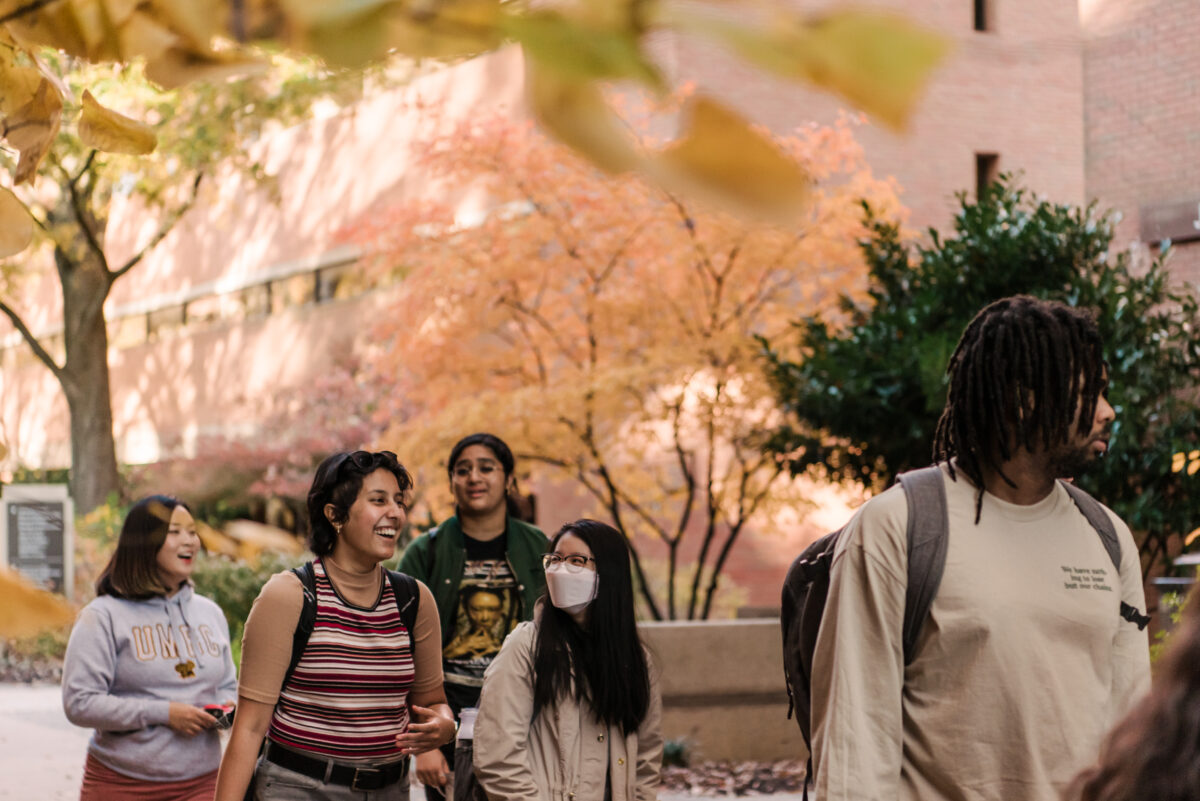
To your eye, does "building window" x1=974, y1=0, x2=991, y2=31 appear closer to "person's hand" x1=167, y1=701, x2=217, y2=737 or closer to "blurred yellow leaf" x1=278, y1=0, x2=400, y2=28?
"person's hand" x1=167, y1=701, x2=217, y2=737

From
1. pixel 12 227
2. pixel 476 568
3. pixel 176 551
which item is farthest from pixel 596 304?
pixel 12 227

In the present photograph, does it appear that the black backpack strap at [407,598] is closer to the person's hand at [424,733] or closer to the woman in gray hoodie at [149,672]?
the person's hand at [424,733]

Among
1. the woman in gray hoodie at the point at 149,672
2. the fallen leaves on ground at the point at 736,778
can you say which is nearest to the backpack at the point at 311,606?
the woman in gray hoodie at the point at 149,672

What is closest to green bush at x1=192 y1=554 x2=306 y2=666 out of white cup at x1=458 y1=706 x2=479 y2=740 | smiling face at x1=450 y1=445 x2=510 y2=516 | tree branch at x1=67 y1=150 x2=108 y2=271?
tree branch at x1=67 y1=150 x2=108 y2=271

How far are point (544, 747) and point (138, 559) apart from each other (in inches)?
68.5

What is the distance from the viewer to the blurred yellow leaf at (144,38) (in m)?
1.27

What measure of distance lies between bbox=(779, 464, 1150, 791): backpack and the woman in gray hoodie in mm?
2489

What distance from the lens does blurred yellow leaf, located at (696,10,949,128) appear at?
75cm

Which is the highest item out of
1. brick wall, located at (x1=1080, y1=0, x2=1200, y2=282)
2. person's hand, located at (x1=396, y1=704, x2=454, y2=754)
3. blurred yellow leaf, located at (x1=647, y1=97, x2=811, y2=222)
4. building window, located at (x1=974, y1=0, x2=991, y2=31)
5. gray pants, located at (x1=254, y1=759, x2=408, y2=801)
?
building window, located at (x1=974, y1=0, x2=991, y2=31)

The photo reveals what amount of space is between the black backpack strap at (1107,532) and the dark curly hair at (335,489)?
1.99 metres

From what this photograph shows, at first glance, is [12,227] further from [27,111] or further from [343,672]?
[343,672]

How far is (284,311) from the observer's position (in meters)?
27.7

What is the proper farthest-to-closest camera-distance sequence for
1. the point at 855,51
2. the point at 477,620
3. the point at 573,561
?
the point at 477,620 < the point at 573,561 < the point at 855,51

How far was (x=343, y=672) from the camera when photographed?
4.32m
